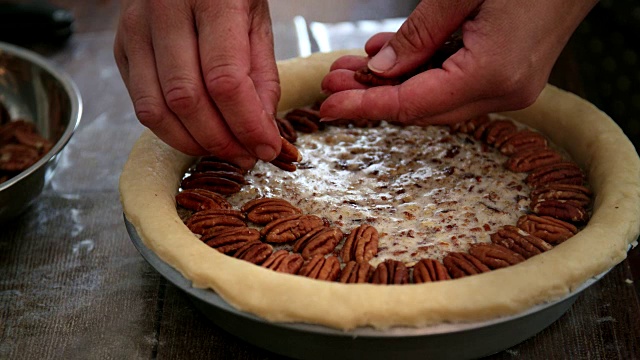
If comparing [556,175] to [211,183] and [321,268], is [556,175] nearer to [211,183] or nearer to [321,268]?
[321,268]

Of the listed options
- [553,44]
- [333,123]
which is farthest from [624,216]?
[333,123]

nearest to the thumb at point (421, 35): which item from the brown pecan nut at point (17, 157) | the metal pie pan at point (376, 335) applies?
the metal pie pan at point (376, 335)

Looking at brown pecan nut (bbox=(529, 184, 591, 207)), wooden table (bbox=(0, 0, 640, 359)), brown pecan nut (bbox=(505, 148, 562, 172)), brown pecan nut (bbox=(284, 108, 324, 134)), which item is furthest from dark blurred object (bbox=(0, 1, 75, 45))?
brown pecan nut (bbox=(529, 184, 591, 207))

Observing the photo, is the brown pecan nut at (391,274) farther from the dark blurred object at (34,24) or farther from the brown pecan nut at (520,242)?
the dark blurred object at (34,24)

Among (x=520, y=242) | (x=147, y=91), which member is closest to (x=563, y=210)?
(x=520, y=242)

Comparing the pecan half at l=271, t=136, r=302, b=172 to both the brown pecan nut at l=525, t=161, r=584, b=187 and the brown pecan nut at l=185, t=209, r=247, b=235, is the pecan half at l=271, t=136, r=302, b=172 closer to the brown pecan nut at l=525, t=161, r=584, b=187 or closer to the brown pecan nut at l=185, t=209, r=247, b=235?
the brown pecan nut at l=185, t=209, r=247, b=235

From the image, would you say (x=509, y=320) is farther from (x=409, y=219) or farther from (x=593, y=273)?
(x=409, y=219)
